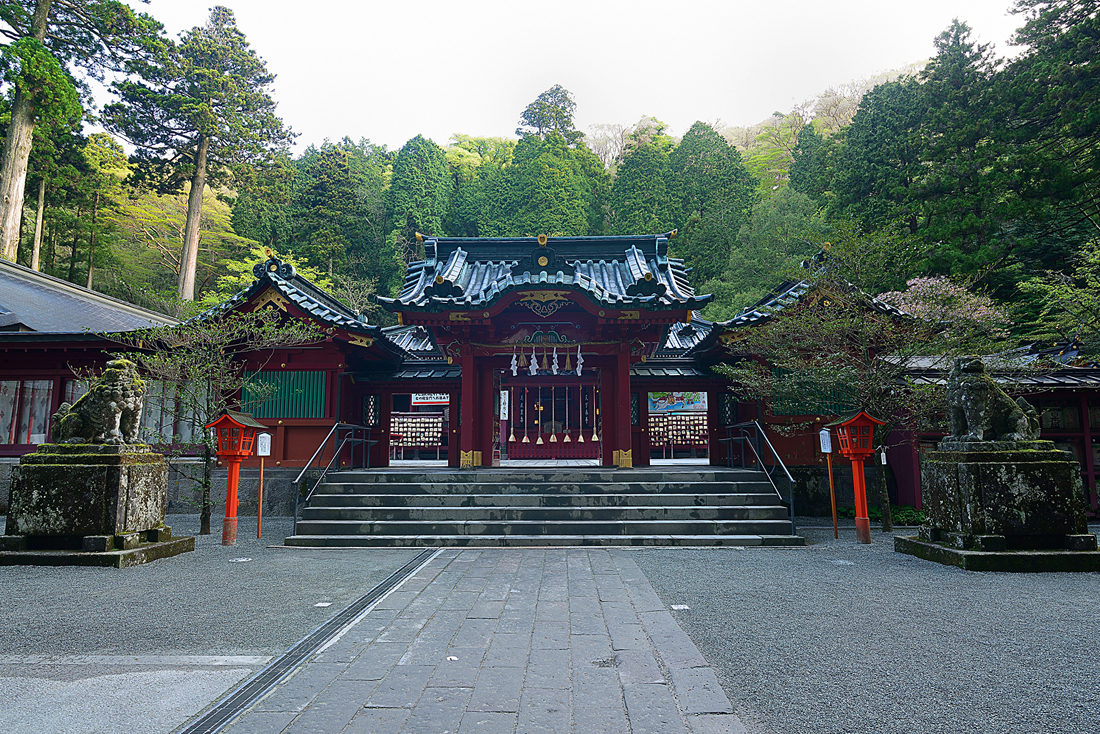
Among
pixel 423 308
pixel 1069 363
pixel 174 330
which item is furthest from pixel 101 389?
pixel 1069 363

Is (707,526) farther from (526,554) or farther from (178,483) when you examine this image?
(178,483)

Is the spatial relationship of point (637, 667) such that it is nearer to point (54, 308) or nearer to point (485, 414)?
point (485, 414)

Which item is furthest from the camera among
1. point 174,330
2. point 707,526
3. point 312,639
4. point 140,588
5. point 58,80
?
point 58,80

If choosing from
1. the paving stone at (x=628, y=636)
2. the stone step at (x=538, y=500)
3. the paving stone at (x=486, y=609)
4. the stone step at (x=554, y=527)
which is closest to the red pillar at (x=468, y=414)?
the stone step at (x=538, y=500)

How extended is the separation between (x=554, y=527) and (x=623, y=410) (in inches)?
146

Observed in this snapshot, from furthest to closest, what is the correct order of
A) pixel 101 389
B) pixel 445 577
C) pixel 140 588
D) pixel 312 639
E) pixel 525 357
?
1. pixel 525 357
2. pixel 101 389
3. pixel 445 577
4. pixel 140 588
5. pixel 312 639

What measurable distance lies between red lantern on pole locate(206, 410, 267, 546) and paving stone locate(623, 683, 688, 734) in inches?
317

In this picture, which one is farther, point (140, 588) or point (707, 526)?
point (707, 526)

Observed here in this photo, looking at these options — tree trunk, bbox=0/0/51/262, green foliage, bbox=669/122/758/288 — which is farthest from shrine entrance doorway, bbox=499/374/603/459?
tree trunk, bbox=0/0/51/262

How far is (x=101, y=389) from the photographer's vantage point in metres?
7.92

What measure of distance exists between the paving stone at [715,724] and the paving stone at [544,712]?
2.25ft

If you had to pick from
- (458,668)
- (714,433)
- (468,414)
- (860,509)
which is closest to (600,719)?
(458,668)

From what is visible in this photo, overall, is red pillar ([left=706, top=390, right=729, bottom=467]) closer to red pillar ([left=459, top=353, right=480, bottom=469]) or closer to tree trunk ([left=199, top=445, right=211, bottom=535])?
red pillar ([left=459, top=353, right=480, bottom=469])

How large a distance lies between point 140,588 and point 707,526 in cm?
793
